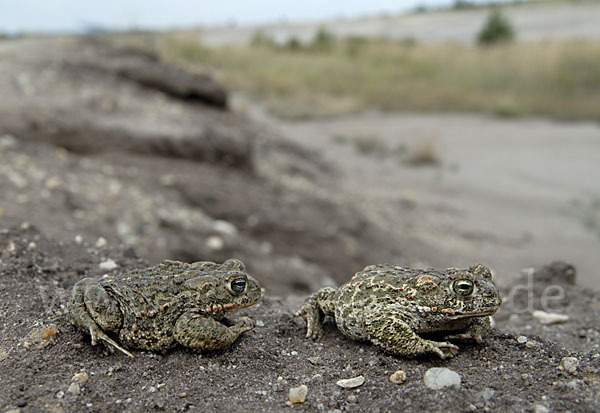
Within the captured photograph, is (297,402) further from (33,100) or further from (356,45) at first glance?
(356,45)

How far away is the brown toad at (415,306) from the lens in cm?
287

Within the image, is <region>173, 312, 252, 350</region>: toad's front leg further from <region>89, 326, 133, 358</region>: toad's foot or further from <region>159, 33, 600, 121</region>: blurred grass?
<region>159, 33, 600, 121</region>: blurred grass

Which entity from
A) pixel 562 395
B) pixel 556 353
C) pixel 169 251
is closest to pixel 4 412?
pixel 562 395

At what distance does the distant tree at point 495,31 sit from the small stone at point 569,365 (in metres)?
33.3

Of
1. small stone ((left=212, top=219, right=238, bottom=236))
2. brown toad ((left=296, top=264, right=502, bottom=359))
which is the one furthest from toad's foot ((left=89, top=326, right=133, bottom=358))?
small stone ((left=212, top=219, right=238, bottom=236))

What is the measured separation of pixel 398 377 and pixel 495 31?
114 feet

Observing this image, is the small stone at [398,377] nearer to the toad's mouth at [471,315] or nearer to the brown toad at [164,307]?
the toad's mouth at [471,315]

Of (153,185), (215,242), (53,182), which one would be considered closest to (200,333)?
(215,242)

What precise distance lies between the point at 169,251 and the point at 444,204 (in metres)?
7.44

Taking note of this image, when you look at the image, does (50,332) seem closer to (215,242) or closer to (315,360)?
(315,360)

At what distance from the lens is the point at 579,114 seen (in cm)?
1878

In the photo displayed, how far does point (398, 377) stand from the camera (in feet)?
9.10

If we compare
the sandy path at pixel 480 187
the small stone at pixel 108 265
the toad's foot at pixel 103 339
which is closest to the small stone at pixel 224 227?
the sandy path at pixel 480 187

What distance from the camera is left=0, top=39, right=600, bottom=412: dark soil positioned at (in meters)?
2.71
